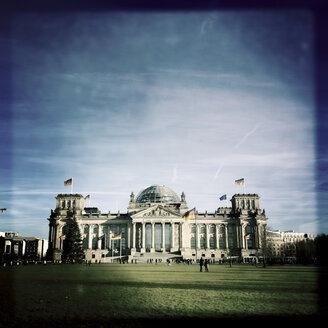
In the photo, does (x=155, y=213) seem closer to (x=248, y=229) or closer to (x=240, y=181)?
(x=248, y=229)

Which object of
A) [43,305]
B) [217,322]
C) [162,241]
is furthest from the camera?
[162,241]

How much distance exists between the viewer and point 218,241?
108625 mm

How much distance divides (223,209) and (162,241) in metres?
37.1

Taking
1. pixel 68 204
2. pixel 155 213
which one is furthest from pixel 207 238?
pixel 68 204

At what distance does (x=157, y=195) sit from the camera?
388 ft

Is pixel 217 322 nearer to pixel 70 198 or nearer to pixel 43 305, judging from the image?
pixel 43 305

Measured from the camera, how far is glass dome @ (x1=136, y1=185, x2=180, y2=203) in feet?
386

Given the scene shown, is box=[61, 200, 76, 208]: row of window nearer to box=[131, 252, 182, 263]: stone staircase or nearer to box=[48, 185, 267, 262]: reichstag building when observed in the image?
box=[48, 185, 267, 262]: reichstag building

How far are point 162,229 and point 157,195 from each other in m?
16.5

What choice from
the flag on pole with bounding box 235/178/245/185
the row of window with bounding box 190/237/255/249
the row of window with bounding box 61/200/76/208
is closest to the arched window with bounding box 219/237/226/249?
the row of window with bounding box 190/237/255/249

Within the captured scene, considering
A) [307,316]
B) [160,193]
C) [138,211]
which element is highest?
[160,193]

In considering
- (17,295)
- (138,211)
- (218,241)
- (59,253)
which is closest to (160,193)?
(138,211)

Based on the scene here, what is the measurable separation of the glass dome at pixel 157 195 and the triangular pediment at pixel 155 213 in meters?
10.2

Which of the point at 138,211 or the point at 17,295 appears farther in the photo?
the point at 138,211
